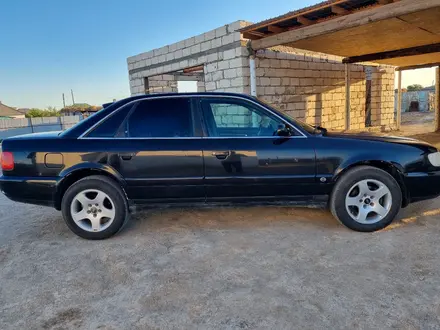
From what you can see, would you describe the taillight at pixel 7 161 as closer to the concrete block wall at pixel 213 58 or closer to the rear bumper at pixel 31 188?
the rear bumper at pixel 31 188

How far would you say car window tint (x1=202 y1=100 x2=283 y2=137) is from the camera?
12.2 feet

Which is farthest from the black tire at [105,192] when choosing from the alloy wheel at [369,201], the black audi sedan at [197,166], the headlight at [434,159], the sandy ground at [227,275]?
the headlight at [434,159]

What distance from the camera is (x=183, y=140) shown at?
3672 millimetres

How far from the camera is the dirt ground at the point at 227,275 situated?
2270 millimetres

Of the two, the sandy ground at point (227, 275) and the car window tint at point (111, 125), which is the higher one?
the car window tint at point (111, 125)

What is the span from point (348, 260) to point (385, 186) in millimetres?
1106

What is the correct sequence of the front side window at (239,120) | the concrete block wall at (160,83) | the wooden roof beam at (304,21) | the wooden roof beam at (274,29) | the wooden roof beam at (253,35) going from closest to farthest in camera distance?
the front side window at (239,120)
the wooden roof beam at (304,21)
the wooden roof beam at (274,29)
the wooden roof beam at (253,35)
the concrete block wall at (160,83)

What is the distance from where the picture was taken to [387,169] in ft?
12.4

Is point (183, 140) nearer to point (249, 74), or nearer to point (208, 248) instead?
point (208, 248)

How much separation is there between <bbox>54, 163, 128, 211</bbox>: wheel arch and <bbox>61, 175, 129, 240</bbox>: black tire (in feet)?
0.19

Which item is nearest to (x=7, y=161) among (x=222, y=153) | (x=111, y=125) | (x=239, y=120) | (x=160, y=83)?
(x=111, y=125)

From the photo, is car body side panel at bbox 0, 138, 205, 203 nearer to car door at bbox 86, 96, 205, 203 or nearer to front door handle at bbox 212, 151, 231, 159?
car door at bbox 86, 96, 205, 203

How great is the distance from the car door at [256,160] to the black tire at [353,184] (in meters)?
0.31

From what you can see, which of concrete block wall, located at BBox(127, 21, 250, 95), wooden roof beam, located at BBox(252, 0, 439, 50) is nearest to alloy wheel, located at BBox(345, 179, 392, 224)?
wooden roof beam, located at BBox(252, 0, 439, 50)
